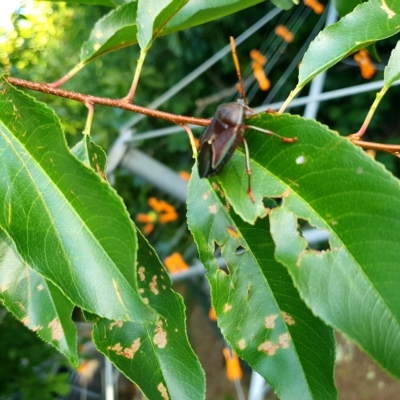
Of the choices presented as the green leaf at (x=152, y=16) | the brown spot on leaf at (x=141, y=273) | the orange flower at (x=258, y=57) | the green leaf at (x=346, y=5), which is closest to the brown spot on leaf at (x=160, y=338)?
the brown spot on leaf at (x=141, y=273)

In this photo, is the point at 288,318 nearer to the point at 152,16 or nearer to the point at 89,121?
the point at 89,121

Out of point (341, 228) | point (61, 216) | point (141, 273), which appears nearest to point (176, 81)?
point (141, 273)

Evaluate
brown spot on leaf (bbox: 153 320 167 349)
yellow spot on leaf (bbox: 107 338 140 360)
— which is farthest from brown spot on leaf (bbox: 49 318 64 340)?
brown spot on leaf (bbox: 153 320 167 349)

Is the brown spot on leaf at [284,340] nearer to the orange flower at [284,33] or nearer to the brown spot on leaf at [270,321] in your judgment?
the brown spot on leaf at [270,321]

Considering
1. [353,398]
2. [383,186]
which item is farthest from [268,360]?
[353,398]

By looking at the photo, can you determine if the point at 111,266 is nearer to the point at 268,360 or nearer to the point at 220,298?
the point at 220,298

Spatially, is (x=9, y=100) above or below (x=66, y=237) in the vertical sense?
above
